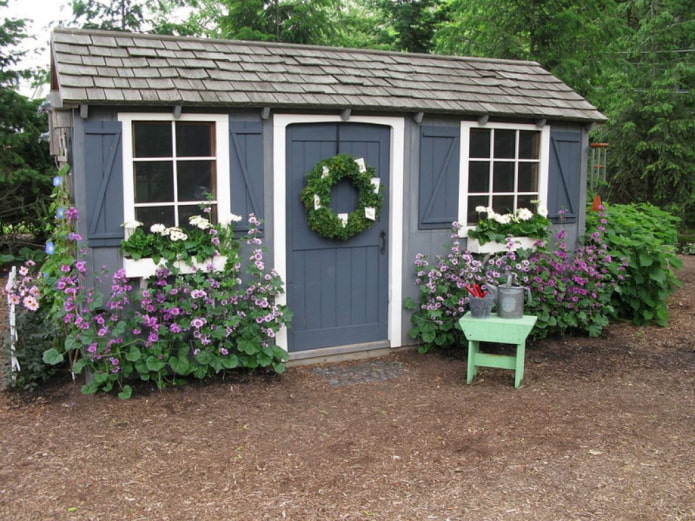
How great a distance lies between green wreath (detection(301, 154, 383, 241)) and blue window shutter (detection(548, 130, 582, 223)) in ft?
6.71

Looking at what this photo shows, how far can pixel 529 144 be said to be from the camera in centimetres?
649

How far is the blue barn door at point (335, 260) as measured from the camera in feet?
18.2

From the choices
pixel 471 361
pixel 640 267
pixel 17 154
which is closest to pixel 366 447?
pixel 471 361

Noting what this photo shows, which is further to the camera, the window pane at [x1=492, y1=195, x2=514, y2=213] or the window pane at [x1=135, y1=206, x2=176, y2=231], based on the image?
the window pane at [x1=492, y1=195, x2=514, y2=213]

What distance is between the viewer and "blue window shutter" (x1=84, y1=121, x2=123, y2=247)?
4789mm

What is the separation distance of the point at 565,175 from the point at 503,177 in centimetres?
82

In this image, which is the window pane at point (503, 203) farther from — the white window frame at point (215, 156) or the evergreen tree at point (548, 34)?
the evergreen tree at point (548, 34)

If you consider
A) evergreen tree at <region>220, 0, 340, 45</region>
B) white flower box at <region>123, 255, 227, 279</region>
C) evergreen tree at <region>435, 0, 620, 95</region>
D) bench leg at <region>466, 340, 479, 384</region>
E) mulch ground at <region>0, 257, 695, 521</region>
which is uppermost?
evergreen tree at <region>220, 0, 340, 45</region>

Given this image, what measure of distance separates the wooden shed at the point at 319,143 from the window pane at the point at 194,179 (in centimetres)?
2

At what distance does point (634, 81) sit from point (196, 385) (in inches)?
479

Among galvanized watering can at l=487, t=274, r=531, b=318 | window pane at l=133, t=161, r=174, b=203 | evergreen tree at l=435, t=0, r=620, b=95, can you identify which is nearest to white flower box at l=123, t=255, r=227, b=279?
window pane at l=133, t=161, r=174, b=203

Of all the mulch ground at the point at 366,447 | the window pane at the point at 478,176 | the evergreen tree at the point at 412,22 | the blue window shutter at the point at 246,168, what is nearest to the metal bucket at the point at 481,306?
the mulch ground at the point at 366,447

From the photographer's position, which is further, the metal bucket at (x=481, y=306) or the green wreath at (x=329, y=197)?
the green wreath at (x=329, y=197)

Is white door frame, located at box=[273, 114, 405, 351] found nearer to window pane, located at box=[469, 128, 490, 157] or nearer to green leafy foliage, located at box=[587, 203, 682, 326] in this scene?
window pane, located at box=[469, 128, 490, 157]
